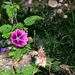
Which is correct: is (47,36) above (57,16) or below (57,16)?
below

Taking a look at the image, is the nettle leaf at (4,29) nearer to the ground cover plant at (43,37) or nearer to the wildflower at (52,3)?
the ground cover plant at (43,37)

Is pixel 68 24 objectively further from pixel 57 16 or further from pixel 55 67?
pixel 55 67

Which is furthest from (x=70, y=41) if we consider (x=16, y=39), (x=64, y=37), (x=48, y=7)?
(x=16, y=39)

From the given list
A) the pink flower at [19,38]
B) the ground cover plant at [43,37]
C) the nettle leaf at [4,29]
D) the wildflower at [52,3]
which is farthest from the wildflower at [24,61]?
the wildflower at [52,3]

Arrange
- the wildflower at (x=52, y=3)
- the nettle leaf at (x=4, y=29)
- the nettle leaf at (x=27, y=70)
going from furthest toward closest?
the wildflower at (x=52, y=3) < the nettle leaf at (x=4, y=29) < the nettle leaf at (x=27, y=70)

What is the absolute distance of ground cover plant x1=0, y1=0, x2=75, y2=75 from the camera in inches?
66.7

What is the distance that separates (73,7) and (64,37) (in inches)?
27.6

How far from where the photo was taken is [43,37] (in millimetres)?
2135

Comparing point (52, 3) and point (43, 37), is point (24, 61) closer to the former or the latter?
point (43, 37)

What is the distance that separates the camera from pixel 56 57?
1938mm

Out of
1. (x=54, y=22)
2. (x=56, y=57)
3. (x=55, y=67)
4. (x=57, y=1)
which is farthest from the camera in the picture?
(x=57, y=1)

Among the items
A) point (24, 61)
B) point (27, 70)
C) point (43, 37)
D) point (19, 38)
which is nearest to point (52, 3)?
point (43, 37)

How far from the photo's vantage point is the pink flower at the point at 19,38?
66.6 inches

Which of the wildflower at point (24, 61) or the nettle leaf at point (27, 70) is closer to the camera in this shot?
the nettle leaf at point (27, 70)
